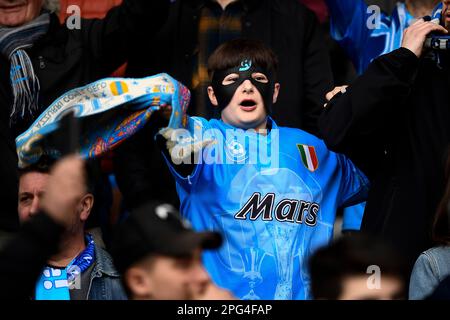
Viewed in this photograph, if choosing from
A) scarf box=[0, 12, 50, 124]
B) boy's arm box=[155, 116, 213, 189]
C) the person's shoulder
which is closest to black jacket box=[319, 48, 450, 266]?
the person's shoulder

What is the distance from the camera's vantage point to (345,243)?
12.0ft

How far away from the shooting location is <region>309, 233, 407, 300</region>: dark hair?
3.61 metres

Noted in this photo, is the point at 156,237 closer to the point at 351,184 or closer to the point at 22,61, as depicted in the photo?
the point at 351,184

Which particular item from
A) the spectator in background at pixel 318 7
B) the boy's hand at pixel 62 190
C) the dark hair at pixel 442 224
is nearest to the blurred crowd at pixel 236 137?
the dark hair at pixel 442 224

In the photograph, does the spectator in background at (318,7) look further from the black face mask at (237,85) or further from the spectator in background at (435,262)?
the spectator in background at (435,262)

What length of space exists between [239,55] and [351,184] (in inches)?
28.0

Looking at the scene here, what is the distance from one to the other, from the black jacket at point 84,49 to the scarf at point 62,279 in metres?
0.73

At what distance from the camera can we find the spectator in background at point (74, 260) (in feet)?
14.2

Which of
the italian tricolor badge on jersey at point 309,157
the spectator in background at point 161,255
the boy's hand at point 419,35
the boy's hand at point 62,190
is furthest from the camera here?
the italian tricolor badge on jersey at point 309,157

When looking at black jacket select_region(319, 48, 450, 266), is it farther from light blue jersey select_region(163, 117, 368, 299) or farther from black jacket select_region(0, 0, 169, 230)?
black jacket select_region(0, 0, 169, 230)

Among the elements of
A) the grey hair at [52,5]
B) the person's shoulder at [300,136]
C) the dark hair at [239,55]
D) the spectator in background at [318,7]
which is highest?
the spectator in background at [318,7]

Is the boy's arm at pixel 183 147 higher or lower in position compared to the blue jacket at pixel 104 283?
higher

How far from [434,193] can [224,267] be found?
0.87 meters

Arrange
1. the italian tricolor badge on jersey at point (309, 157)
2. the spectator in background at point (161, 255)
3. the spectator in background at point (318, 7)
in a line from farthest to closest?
the spectator in background at point (318, 7) < the italian tricolor badge on jersey at point (309, 157) < the spectator in background at point (161, 255)
